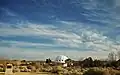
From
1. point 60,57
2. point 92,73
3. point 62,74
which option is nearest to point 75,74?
point 62,74

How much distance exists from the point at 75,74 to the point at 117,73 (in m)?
9.70

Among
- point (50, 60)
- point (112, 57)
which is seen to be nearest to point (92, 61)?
point (112, 57)

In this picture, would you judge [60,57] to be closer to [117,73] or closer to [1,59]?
[1,59]

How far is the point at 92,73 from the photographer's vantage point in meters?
27.5

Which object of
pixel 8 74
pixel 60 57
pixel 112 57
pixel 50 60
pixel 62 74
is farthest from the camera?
pixel 60 57

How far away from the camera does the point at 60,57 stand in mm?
123562

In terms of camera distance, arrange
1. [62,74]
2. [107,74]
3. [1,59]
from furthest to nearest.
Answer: [1,59], [62,74], [107,74]

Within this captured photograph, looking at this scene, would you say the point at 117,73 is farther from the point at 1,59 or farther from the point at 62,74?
the point at 1,59

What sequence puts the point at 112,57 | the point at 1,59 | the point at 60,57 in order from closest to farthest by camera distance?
the point at 1,59 < the point at 112,57 < the point at 60,57

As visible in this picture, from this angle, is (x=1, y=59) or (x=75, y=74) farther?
(x=1, y=59)

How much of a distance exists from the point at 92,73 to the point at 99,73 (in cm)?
104

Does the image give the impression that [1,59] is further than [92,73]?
Yes

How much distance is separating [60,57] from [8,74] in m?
89.4

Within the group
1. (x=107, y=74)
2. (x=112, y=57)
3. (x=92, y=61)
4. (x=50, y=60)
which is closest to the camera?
(x=107, y=74)
